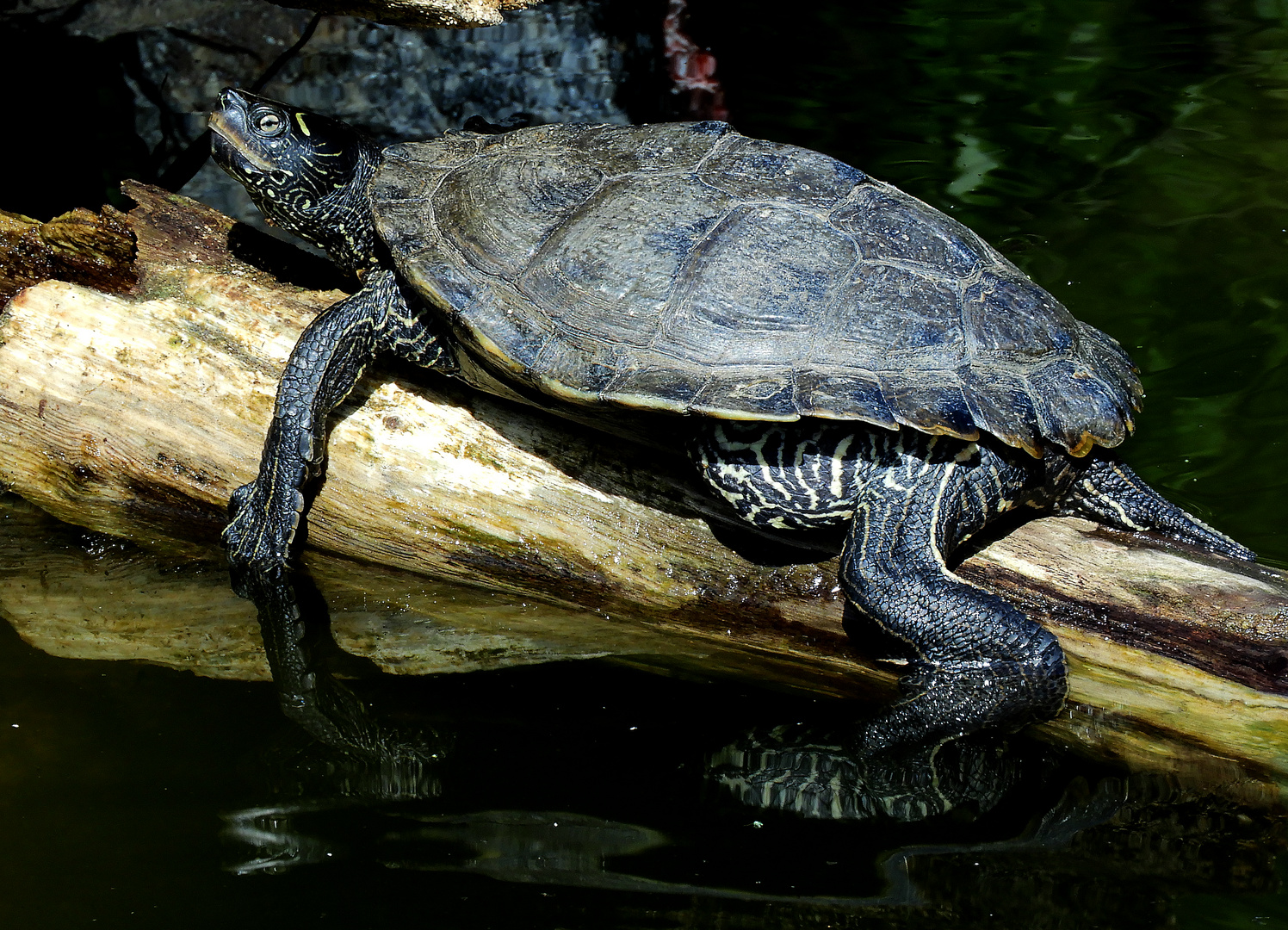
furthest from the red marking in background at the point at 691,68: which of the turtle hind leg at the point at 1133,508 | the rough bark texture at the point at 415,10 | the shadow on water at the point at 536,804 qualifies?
the shadow on water at the point at 536,804

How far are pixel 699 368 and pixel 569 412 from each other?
0.63 metres

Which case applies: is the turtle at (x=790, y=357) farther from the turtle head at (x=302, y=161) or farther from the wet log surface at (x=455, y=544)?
the turtle head at (x=302, y=161)

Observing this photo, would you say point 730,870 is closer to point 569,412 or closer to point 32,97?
point 569,412

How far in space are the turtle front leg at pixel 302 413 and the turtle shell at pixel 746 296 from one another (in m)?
0.27

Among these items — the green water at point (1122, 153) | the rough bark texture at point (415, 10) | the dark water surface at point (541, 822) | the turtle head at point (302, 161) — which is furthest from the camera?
the green water at point (1122, 153)

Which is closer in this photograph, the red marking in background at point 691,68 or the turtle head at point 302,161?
the turtle head at point 302,161

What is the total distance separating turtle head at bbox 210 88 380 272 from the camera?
4184 millimetres

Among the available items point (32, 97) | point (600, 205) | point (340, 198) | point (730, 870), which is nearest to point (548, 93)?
point (32, 97)

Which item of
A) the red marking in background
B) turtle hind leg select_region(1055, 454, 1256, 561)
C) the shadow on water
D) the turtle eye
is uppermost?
the turtle eye

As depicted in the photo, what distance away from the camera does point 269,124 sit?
4199 millimetres

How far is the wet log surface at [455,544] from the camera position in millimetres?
3240

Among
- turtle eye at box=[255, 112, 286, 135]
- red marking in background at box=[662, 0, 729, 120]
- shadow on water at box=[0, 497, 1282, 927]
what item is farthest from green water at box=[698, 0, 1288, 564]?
turtle eye at box=[255, 112, 286, 135]

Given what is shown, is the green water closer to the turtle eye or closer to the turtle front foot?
the turtle front foot

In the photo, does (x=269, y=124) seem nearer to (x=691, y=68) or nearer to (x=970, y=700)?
(x=970, y=700)
